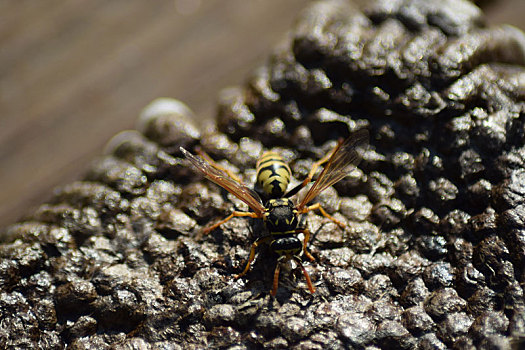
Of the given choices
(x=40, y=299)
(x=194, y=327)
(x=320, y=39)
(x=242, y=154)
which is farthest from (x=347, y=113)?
(x=40, y=299)

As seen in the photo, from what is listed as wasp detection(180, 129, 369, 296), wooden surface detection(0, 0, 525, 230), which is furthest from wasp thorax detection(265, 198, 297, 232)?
wooden surface detection(0, 0, 525, 230)

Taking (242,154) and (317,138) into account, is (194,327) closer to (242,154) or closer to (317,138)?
(242,154)

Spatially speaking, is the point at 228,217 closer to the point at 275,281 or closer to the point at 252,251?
the point at 252,251

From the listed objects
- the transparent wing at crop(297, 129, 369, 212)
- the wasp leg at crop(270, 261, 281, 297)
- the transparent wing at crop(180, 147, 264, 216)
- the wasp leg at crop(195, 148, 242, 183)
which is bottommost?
the wasp leg at crop(270, 261, 281, 297)

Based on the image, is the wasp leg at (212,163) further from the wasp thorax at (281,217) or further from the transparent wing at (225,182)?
the wasp thorax at (281,217)

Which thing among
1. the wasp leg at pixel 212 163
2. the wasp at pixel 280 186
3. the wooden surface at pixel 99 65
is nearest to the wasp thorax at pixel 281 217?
the wasp at pixel 280 186

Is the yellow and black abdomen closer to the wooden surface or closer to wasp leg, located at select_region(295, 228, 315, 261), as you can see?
wasp leg, located at select_region(295, 228, 315, 261)
